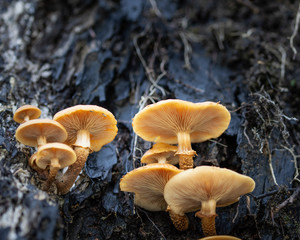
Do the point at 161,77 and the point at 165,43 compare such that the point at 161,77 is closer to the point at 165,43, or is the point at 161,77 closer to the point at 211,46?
the point at 165,43

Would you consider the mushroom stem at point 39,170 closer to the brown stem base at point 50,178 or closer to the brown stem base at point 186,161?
the brown stem base at point 50,178

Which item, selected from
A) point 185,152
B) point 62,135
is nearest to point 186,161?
point 185,152

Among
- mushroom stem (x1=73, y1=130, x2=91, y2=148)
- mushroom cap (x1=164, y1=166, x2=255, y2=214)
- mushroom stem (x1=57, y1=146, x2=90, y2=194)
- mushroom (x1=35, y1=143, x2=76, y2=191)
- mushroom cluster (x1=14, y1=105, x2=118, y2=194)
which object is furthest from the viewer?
mushroom stem (x1=73, y1=130, x2=91, y2=148)

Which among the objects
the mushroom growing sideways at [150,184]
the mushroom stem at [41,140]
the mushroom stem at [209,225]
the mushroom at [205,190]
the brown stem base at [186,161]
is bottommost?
the mushroom stem at [209,225]

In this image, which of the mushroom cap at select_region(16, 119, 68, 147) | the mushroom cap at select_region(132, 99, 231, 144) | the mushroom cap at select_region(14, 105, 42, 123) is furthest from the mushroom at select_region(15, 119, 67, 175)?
the mushroom cap at select_region(132, 99, 231, 144)

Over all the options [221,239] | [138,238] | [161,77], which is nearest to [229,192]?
[221,239]

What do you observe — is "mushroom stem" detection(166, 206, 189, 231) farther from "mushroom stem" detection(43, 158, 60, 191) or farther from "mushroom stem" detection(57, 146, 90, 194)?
"mushroom stem" detection(43, 158, 60, 191)

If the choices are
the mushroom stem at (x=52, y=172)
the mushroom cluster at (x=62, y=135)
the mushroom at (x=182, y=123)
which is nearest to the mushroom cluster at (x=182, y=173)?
the mushroom at (x=182, y=123)
